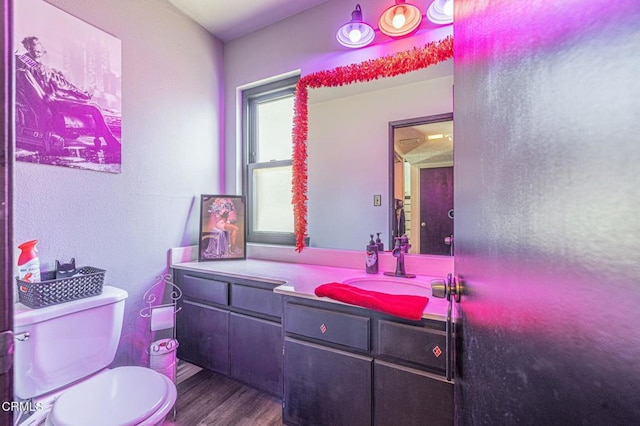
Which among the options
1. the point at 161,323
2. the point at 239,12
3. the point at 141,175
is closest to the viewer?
the point at 161,323

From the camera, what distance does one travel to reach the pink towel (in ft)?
3.43

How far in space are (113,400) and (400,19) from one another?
222cm

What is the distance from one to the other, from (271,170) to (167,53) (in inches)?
41.7

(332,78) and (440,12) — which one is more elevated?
(440,12)

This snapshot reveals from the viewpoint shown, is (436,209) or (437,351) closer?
(437,351)

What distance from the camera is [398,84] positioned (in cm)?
162

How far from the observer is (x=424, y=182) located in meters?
1.50

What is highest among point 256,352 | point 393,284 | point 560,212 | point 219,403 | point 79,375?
point 560,212

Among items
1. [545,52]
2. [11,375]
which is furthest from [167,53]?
[545,52]

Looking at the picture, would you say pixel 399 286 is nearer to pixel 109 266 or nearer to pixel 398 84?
pixel 398 84

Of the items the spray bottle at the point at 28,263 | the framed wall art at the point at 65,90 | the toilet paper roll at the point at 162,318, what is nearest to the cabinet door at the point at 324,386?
the toilet paper roll at the point at 162,318

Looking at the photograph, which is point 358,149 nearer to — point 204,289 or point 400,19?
point 400,19

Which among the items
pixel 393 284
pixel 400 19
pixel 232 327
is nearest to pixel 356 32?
pixel 400 19

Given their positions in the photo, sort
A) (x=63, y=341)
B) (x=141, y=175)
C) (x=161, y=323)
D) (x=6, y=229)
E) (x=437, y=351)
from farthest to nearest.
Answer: (x=141, y=175)
(x=161, y=323)
(x=63, y=341)
(x=437, y=351)
(x=6, y=229)
